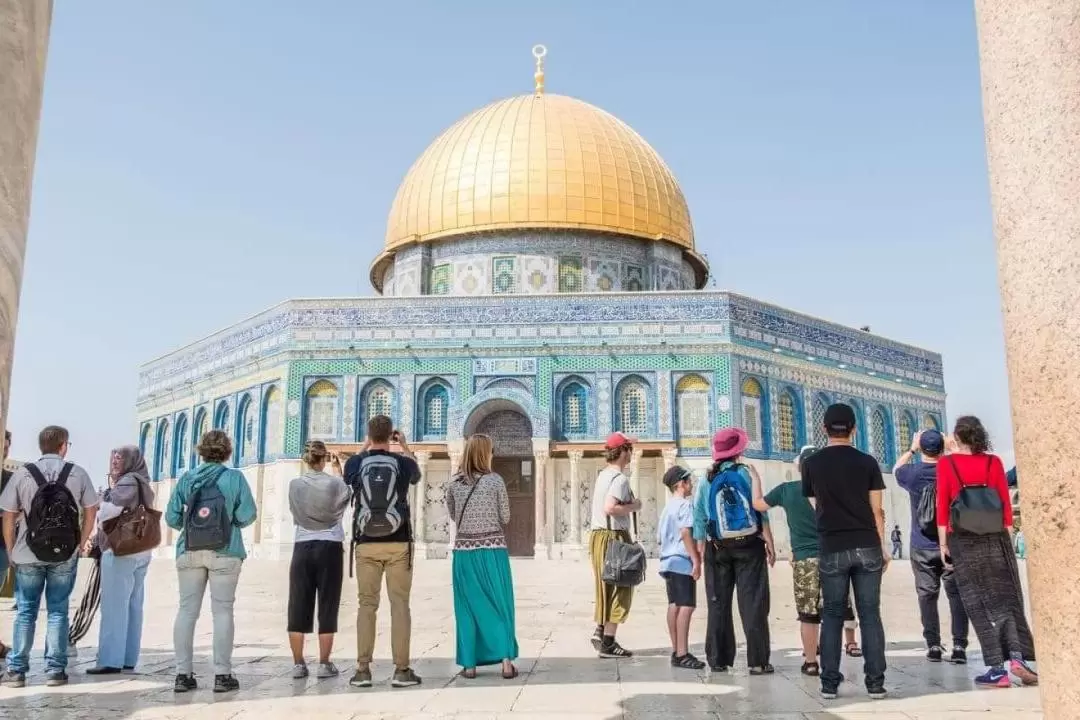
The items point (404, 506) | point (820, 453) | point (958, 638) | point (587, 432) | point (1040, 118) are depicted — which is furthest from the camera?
point (587, 432)

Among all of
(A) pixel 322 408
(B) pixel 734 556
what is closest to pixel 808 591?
(B) pixel 734 556

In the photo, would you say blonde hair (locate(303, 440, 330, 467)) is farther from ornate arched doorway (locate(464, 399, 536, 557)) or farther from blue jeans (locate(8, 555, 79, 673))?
ornate arched doorway (locate(464, 399, 536, 557))

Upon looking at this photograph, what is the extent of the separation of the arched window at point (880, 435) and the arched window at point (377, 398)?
1270 cm

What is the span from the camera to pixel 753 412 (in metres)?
23.0

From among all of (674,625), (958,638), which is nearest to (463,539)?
(674,625)

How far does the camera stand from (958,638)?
225 inches

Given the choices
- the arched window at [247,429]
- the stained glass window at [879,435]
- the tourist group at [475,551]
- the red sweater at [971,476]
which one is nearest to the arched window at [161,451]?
the arched window at [247,429]

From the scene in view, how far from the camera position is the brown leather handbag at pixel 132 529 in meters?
5.50

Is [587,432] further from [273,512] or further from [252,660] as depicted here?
[252,660]

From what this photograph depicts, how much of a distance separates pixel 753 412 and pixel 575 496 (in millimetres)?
4720

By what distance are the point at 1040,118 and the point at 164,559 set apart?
87.6ft

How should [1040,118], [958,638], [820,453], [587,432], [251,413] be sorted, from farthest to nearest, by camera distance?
[251,413] < [587,432] < [958,638] < [820,453] < [1040,118]

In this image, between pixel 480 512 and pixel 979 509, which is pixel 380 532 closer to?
pixel 480 512

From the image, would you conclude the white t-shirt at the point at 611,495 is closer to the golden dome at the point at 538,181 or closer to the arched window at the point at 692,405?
the arched window at the point at 692,405
